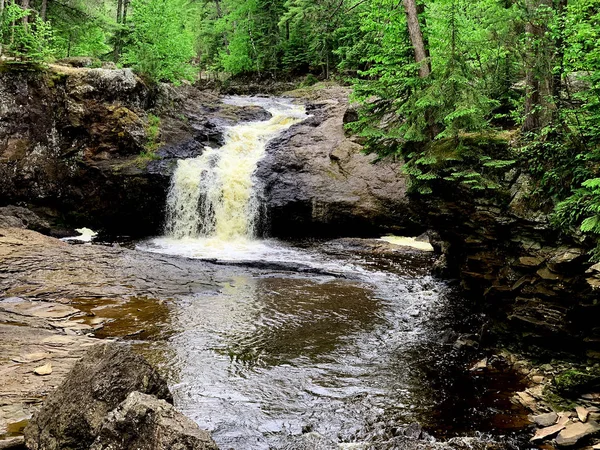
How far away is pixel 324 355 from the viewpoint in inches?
323

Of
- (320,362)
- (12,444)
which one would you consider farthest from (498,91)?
(12,444)

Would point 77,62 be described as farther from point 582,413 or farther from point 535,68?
point 582,413

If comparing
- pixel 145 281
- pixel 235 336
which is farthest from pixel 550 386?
pixel 145 281

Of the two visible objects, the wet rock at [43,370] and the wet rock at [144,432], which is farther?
the wet rock at [43,370]

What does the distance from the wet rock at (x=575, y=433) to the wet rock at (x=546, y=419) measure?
31 cm

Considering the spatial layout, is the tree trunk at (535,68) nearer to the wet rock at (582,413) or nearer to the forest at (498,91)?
the forest at (498,91)

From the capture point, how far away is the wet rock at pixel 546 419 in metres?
5.91

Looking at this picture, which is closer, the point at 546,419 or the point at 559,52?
the point at 546,419

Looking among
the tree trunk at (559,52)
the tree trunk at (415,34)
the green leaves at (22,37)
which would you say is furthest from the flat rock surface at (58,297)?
the tree trunk at (559,52)

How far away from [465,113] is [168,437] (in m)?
7.15

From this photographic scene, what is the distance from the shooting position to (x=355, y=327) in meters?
9.71

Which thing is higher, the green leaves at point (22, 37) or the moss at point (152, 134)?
the green leaves at point (22, 37)

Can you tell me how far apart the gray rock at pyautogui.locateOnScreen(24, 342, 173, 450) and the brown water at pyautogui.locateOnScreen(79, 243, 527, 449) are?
1485 mm

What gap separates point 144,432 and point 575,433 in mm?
4953
